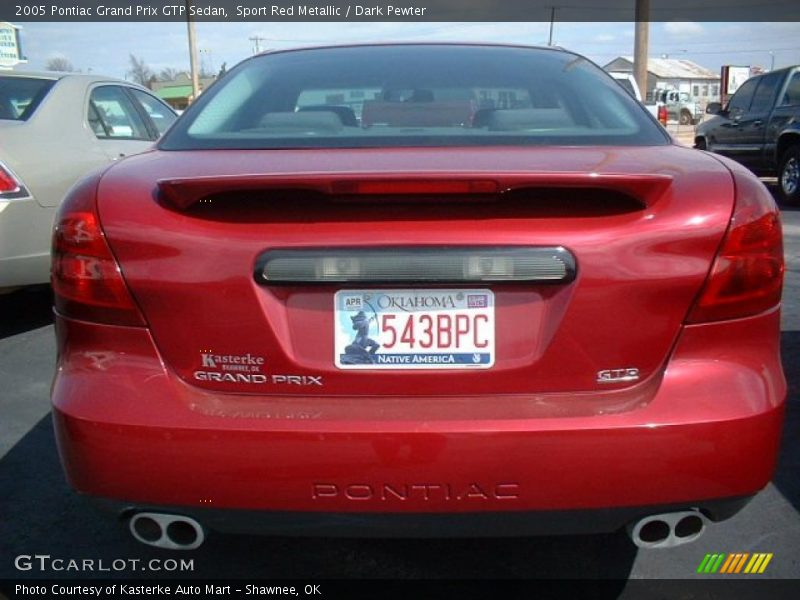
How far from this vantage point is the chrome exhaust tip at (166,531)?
196 cm

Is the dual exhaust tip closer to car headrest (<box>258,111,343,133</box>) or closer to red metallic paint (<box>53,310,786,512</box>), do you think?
red metallic paint (<box>53,310,786,512</box>)

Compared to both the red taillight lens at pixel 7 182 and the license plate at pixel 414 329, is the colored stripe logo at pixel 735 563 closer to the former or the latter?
the license plate at pixel 414 329

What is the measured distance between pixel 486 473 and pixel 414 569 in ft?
2.91

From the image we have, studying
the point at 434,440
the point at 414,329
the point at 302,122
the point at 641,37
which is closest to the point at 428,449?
the point at 434,440

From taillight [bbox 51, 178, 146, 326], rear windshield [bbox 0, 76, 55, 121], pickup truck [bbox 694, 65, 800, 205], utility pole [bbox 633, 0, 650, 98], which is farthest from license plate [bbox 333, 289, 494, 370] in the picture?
utility pole [bbox 633, 0, 650, 98]

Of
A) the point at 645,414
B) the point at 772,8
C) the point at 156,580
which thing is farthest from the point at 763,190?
the point at 772,8

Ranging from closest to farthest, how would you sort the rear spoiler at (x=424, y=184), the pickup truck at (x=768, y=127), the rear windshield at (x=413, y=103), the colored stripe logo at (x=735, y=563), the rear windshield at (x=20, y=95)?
the rear spoiler at (x=424, y=184) → the rear windshield at (x=413, y=103) → the colored stripe logo at (x=735, y=563) → the rear windshield at (x=20, y=95) → the pickup truck at (x=768, y=127)

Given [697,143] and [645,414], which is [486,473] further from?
[697,143]

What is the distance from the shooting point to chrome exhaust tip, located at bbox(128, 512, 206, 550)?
196 cm

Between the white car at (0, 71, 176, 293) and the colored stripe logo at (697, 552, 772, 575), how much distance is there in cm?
376

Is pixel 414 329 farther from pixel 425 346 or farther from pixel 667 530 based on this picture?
pixel 667 530

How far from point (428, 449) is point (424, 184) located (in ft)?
1.88

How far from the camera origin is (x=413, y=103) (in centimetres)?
268

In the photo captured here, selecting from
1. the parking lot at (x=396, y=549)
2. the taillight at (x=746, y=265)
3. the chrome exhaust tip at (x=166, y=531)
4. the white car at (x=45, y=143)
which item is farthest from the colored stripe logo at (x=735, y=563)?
the white car at (x=45, y=143)
